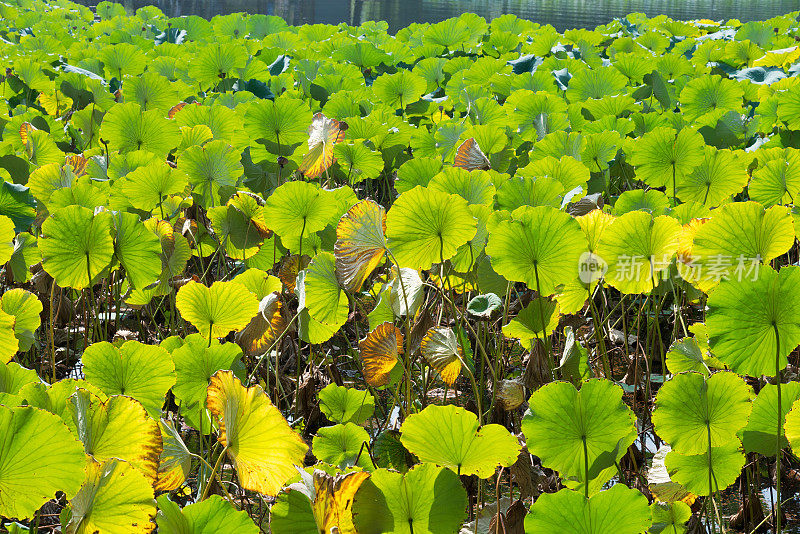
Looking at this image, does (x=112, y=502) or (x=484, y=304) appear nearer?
(x=112, y=502)

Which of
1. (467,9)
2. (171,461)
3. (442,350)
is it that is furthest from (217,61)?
(467,9)

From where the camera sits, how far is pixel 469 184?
1528 millimetres

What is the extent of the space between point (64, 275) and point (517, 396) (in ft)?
2.65

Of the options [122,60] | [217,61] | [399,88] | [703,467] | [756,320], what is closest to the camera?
[756,320]

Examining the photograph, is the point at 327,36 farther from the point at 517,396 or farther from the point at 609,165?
the point at 517,396

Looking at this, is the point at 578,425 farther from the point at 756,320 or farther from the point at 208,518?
the point at 208,518

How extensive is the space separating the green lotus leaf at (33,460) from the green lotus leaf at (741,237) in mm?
823

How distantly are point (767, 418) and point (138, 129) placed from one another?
1622 millimetres

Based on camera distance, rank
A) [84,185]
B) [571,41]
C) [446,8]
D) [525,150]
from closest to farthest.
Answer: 1. [84,185]
2. [525,150]
3. [571,41]
4. [446,8]

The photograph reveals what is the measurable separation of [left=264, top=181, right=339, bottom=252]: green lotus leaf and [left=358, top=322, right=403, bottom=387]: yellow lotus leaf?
36 centimetres

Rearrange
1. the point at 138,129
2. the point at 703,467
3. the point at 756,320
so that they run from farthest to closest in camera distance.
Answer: the point at 138,129, the point at 703,467, the point at 756,320

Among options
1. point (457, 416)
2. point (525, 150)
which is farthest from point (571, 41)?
point (457, 416)

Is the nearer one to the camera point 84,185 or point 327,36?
point 84,185

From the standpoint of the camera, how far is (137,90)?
254 cm
